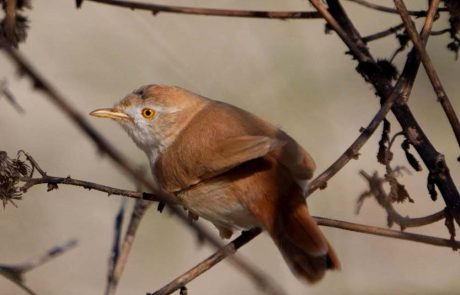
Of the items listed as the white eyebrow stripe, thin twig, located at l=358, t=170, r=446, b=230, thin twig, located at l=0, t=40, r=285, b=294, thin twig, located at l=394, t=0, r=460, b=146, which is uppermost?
thin twig, located at l=0, t=40, r=285, b=294

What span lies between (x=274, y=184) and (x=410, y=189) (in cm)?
312

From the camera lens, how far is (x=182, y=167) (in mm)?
2318

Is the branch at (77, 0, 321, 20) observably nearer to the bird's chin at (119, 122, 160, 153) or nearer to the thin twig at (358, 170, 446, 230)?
the thin twig at (358, 170, 446, 230)

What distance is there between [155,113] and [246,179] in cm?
72

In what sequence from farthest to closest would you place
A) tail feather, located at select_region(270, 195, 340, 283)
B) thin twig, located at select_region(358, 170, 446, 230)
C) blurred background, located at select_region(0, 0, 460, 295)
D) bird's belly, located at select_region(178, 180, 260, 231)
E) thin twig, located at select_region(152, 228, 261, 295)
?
blurred background, located at select_region(0, 0, 460, 295), bird's belly, located at select_region(178, 180, 260, 231), tail feather, located at select_region(270, 195, 340, 283), thin twig, located at select_region(358, 170, 446, 230), thin twig, located at select_region(152, 228, 261, 295)

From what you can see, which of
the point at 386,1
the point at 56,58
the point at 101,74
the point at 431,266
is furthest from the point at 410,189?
the point at 56,58

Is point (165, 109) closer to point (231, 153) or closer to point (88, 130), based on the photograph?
point (231, 153)

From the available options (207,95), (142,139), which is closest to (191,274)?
(142,139)

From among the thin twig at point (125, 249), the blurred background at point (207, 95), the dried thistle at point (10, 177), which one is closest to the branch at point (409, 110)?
the thin twig at point (125, 249)

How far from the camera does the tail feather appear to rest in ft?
6.38

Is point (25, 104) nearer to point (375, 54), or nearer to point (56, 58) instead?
point (56, 58)

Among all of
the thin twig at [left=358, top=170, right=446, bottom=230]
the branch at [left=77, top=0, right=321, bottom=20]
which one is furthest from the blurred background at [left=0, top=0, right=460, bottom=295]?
the branch at [left=77, top=0, right=321, bottom=20]

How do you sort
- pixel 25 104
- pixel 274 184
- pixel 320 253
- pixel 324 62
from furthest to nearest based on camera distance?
pixel 324 62
pixel 25 104
pixel 274 184
pixel 320 253

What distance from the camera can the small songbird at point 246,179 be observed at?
6.52ft
